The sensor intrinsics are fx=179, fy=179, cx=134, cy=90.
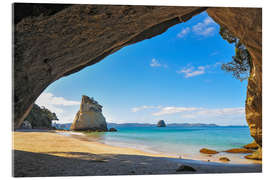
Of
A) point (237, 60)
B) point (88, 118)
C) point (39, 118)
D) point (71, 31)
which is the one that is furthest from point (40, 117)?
point (71, 31)

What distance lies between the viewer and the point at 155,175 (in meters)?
3.88

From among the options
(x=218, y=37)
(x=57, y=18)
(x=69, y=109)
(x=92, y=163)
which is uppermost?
(x=218, y=37)

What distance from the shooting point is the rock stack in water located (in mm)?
27547

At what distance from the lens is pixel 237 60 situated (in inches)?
284

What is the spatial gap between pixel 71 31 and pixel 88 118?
25911 millimetres

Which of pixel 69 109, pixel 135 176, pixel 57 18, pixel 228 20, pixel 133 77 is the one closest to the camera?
pixel 57 18

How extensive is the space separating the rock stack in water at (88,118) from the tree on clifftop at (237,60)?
2344 cm

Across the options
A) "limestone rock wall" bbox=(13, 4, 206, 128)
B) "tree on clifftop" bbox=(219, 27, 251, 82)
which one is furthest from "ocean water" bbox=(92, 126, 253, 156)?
"limestone rock wall" bbox=(13, 4, 206, 128)

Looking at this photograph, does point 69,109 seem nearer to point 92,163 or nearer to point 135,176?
point 92,163

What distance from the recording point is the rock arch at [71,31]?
2684 millimetres

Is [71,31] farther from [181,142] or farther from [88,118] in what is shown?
[88,118]

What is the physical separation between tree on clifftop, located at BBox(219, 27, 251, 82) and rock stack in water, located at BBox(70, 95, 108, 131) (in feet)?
76.9

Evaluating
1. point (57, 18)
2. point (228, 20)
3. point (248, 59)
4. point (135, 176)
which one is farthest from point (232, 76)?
point (57, 18)

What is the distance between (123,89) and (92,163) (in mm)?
6230
